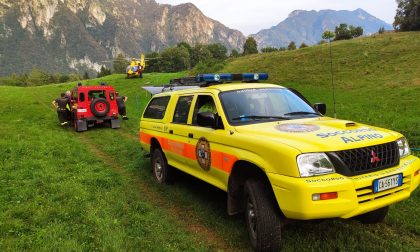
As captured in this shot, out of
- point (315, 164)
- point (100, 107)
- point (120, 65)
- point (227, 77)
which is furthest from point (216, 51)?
point (315, 164)

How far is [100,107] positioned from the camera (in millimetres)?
16953

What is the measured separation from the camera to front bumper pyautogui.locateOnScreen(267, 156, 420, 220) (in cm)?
390

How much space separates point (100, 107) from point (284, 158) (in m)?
14.1

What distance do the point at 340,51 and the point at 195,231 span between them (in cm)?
2852

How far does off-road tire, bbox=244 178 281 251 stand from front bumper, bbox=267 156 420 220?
276 mm

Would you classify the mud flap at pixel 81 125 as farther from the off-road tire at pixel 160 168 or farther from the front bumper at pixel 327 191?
the front bumper at pixel 327 191

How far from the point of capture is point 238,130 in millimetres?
5160

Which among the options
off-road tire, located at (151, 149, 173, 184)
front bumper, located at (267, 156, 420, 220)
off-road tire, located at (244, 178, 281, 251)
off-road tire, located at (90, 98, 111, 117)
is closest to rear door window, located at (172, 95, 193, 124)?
off-road tire, located at (151, 149, 173, 184)

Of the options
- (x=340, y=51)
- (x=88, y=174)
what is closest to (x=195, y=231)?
(x=88, y=174)

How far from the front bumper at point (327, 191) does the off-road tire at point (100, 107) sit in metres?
13.8

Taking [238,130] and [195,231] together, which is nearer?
[238,130]

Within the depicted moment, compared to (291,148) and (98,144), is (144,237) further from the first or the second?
(98,144)

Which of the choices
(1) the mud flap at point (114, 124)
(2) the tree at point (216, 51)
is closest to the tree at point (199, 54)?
(2) the tree at point (216, 51)

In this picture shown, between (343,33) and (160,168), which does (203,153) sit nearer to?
(160,168)
